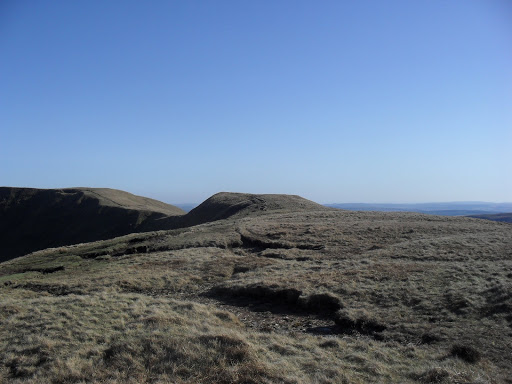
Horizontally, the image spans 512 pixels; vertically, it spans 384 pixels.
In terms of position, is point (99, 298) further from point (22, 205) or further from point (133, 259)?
point (22, 205)

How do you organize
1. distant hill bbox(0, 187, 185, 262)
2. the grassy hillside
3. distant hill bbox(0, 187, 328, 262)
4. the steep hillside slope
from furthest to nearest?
distant hill bbox(0, 187, 185, 262), distant hill bbox(0, 187, 328, 262), the steep hillside slope, the grassy hillside

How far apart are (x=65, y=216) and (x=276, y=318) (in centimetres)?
10296

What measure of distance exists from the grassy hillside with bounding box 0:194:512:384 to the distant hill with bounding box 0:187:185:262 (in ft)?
197

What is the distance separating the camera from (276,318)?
14133mm

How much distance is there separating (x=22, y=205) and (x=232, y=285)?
11600 centimetres

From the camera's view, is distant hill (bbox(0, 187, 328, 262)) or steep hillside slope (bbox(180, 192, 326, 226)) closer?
steep hillside slope (bbox(180, 192, 326, 226))

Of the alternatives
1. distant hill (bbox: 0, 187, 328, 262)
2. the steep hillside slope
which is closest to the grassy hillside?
the steep hillside slope

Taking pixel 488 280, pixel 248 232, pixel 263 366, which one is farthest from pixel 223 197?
pixel 263 366

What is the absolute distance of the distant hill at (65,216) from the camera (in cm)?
8581

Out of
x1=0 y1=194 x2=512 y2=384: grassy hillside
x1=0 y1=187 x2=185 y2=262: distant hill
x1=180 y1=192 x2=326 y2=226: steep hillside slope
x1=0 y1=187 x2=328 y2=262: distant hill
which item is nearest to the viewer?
x1=0 y1=194 x2=512 y2=384: grassy hillside

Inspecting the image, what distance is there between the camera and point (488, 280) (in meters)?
15.8

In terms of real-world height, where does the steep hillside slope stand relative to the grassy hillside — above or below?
above

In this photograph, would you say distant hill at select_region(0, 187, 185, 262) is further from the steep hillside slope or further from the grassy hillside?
the grassy hillside

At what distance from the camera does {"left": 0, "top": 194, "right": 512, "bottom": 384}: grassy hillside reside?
29.2 feet
